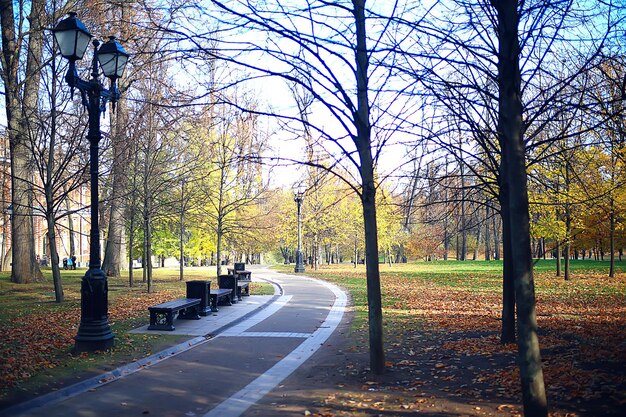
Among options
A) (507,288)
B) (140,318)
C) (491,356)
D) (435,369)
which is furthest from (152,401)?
(140,318)

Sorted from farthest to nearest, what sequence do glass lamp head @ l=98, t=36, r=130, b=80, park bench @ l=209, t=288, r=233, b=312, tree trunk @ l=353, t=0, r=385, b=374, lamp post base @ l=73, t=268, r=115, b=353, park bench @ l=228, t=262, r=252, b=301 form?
park bench @ l=228, t=262, r=252, b=301, park bench @ l=209, t=288, r=233, b=312, glass lamp head @ l=98, t=36, r=130, b=80, lamp post base @ l=73, t=268, r=115, b=353, tree trunk @ l=353, t=0, r=385, b=374

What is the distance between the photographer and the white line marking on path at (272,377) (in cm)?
Answer: 620

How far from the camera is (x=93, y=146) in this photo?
948 cm

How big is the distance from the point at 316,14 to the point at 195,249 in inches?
1329

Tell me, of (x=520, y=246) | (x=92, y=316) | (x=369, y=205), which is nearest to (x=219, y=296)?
(x=92, y=316)

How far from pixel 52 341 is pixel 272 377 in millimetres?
4732

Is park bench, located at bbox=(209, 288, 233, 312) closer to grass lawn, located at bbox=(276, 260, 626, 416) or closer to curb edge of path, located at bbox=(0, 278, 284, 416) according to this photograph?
curb edge of path, located at bbox=(0, 278, 284, 416)

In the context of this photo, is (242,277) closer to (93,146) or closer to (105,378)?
(93,146)

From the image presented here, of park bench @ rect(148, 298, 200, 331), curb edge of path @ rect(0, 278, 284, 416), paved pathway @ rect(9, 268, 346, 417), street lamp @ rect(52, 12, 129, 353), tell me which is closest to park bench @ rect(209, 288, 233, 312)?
paved pathway @ rect(9, 268, 346, 417)

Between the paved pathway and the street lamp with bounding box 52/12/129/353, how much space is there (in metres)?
1.13

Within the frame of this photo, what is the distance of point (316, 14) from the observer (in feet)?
21.5

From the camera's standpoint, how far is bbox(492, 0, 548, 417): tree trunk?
4.16 m

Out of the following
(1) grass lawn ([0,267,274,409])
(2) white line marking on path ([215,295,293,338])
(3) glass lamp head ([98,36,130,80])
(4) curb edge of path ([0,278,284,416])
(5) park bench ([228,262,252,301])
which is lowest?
(2) white line marking on path ([215,295,293,338])

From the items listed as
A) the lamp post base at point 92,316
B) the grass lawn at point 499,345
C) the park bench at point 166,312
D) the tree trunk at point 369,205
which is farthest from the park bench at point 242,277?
the tree trunk at point 369,205
